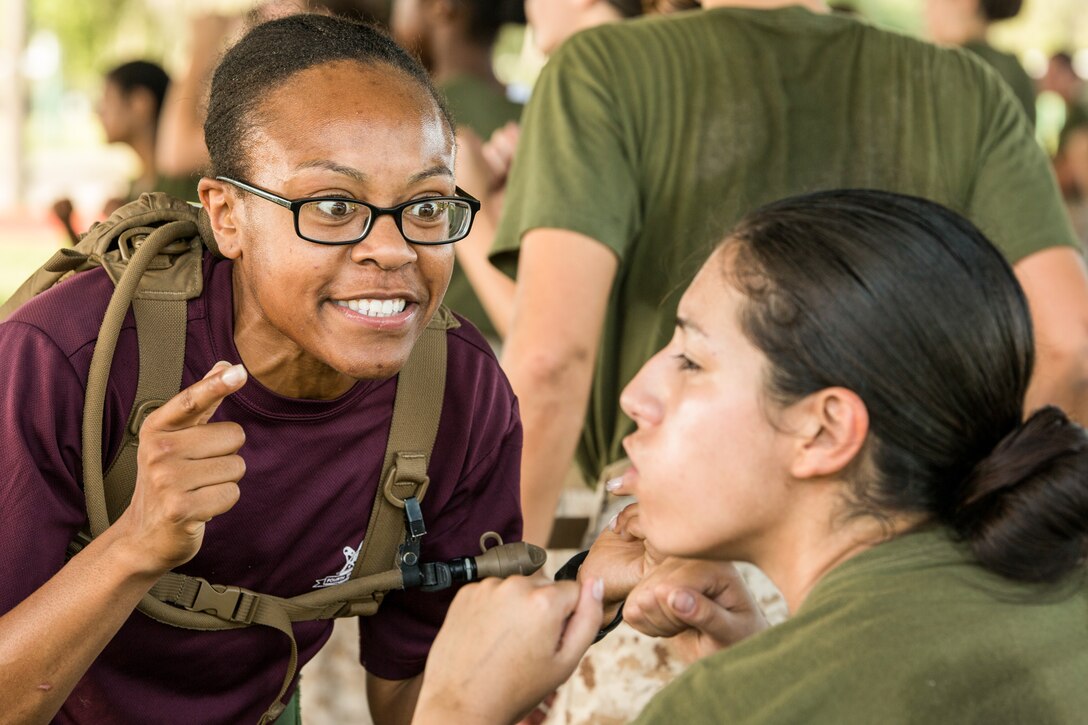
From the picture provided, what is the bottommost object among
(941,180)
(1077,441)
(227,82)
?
(941,180)

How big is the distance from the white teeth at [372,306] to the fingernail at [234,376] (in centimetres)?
35

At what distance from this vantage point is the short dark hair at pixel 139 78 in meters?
6.61

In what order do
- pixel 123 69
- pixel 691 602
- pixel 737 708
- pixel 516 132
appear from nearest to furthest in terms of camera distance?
pixel 737 708 < pixel 691 602 < pixel 516 132 < pixel 123 69

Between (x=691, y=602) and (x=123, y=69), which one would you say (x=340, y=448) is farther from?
(x=123, y=69)

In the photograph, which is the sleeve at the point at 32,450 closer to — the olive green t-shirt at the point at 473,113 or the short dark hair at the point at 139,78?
the olive green t-shirt at the point at 473,113

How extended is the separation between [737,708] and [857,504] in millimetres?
336

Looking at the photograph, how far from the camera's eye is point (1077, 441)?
1634mm

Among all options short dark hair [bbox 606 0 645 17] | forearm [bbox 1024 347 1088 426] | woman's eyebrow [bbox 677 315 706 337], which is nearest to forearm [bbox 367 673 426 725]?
woman's eyebrow [bbox 677 315 706 337]

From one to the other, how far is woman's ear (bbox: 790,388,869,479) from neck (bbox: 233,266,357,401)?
0.78 meters

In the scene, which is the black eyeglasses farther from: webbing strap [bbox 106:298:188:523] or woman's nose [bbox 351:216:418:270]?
webbing strap [bbox 106:298:188:523]

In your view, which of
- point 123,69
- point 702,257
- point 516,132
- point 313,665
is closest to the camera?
point 702,257

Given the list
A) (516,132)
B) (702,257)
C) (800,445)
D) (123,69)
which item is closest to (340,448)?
(800,445)

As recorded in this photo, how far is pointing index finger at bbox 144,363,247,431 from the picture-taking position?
171 cm


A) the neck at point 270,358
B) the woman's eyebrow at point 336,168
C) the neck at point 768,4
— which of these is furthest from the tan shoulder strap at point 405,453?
the neck at point 768,4
